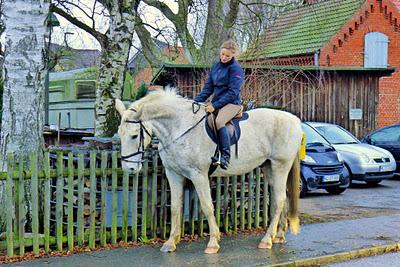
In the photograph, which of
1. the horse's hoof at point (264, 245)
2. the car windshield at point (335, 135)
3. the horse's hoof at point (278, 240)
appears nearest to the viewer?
the horse's hoof at point (264, 245)

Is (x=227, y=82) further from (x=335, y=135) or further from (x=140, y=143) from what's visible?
(x=335, y=135)

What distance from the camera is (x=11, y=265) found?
750cm

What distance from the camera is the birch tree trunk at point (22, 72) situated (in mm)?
8172

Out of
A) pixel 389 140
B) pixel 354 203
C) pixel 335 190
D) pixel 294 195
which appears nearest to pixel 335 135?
pixel 335 190

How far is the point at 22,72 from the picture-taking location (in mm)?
8227

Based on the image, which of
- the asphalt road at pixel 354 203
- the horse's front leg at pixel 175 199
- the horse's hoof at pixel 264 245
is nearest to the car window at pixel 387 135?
the asphalt road at pixel 354 203

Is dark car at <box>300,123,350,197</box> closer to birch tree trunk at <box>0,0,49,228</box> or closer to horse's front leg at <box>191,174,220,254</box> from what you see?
horse's front leg at <box>191,174,220,254</box>

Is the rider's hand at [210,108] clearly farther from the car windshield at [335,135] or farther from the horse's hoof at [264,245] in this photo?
the car windshield at [335,135]

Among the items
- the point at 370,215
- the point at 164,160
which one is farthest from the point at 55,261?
the point at 370,215

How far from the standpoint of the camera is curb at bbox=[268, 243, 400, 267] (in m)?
8.00

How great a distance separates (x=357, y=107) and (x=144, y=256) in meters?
18.9

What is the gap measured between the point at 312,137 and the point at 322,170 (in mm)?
1389

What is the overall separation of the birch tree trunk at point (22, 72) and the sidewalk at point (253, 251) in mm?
1677

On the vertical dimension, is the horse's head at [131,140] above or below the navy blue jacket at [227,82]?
below
